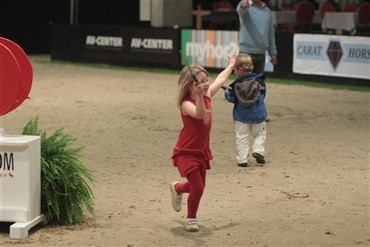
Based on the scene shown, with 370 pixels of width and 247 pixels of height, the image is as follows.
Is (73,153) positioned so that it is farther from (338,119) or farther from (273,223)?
(338,119)

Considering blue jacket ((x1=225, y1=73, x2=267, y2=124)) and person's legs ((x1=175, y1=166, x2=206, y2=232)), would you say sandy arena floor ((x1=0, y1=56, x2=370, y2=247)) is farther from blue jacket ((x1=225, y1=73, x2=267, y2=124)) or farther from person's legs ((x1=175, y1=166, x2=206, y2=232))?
blue jacket ((x1=225, y1=73, x2=267, y2=124))

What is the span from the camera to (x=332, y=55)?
58.8 feet

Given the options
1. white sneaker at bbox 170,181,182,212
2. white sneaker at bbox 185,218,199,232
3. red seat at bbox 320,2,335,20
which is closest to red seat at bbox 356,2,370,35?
red seat at bbox 320,2,335,20

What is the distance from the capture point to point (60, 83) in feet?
61.0

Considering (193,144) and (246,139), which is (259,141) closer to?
(246,139)

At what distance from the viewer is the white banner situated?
17.5 metres

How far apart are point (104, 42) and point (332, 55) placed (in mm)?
6608

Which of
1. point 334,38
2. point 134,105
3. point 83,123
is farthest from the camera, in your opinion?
point 334,38

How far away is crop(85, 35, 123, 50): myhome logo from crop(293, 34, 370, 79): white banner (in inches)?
205

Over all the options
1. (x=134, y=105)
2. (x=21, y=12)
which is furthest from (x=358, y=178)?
(x=21, y=12)

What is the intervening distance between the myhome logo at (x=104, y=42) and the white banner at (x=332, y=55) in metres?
5.20

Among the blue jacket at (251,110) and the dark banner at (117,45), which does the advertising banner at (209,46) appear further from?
the blue jacket at (251,110)

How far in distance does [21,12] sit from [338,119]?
14910mm

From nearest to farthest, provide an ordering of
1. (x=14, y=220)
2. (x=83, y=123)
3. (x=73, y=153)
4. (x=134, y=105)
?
(x=14, y=220) → (x=73, y=153) → (x=83, y=123) → (x=134, y=105)
